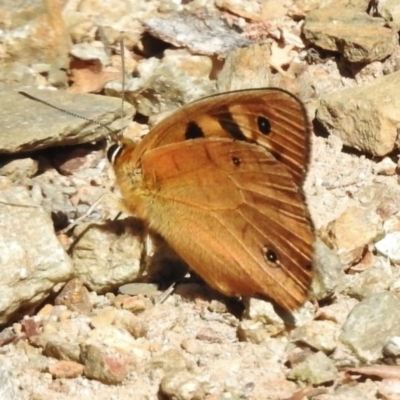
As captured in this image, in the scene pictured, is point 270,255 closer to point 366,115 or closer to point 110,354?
point 110,354

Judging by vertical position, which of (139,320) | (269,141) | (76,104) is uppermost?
(269,141)

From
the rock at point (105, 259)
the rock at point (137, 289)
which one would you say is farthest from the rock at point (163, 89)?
the rock at point (137, 289)

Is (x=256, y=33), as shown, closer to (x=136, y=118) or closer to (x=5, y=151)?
(x=136, y=118)

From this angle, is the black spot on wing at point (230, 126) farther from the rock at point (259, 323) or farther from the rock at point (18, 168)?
the rock at point (18, 168)

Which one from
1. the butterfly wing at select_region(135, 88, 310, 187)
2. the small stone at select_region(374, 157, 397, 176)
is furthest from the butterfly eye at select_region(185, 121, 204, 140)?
the small stone at select_region(374, 157, 397, 176)

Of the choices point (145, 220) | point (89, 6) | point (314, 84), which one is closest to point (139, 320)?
point (145, 220)

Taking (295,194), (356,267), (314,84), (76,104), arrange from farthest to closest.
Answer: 1. (314,84)
2. (76,104)
3. (356,267)
4. (295,194)

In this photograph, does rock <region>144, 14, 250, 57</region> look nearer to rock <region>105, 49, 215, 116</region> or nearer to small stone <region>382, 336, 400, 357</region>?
rock <region>105, 49, 215, 116</region>
